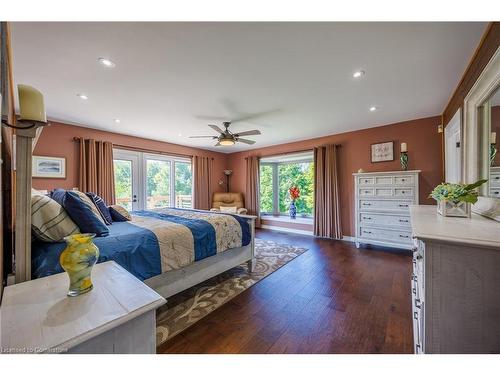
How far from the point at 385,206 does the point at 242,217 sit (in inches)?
104

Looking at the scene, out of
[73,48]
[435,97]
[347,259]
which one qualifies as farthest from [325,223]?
[73,48]

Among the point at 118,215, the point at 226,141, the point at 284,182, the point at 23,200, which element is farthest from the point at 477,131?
the point at 284,182

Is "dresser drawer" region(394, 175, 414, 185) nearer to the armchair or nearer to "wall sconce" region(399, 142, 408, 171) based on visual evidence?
"wall sconce" region(399, 142, 408, 171)

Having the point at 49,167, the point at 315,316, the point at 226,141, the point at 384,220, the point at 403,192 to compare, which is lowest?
the point at 315,316

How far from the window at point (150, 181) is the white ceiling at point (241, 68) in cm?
132

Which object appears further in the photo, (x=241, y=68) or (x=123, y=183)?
(x=123, y=183)

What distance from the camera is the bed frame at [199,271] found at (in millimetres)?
1921

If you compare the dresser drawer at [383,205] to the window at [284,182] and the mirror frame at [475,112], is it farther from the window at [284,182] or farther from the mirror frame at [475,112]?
the window at [284,182]

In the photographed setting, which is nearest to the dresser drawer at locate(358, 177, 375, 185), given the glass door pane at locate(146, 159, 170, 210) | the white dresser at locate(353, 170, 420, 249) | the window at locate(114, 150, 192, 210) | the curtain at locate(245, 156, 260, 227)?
the white dresser at locate(353, 170, 420, 249)

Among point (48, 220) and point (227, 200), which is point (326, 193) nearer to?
point (227, 200)

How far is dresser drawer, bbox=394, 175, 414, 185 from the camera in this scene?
3428mm

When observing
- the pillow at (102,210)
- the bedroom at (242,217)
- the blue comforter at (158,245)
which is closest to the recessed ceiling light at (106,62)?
the bedroom at (242,217)

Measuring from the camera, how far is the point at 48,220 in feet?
4.73
